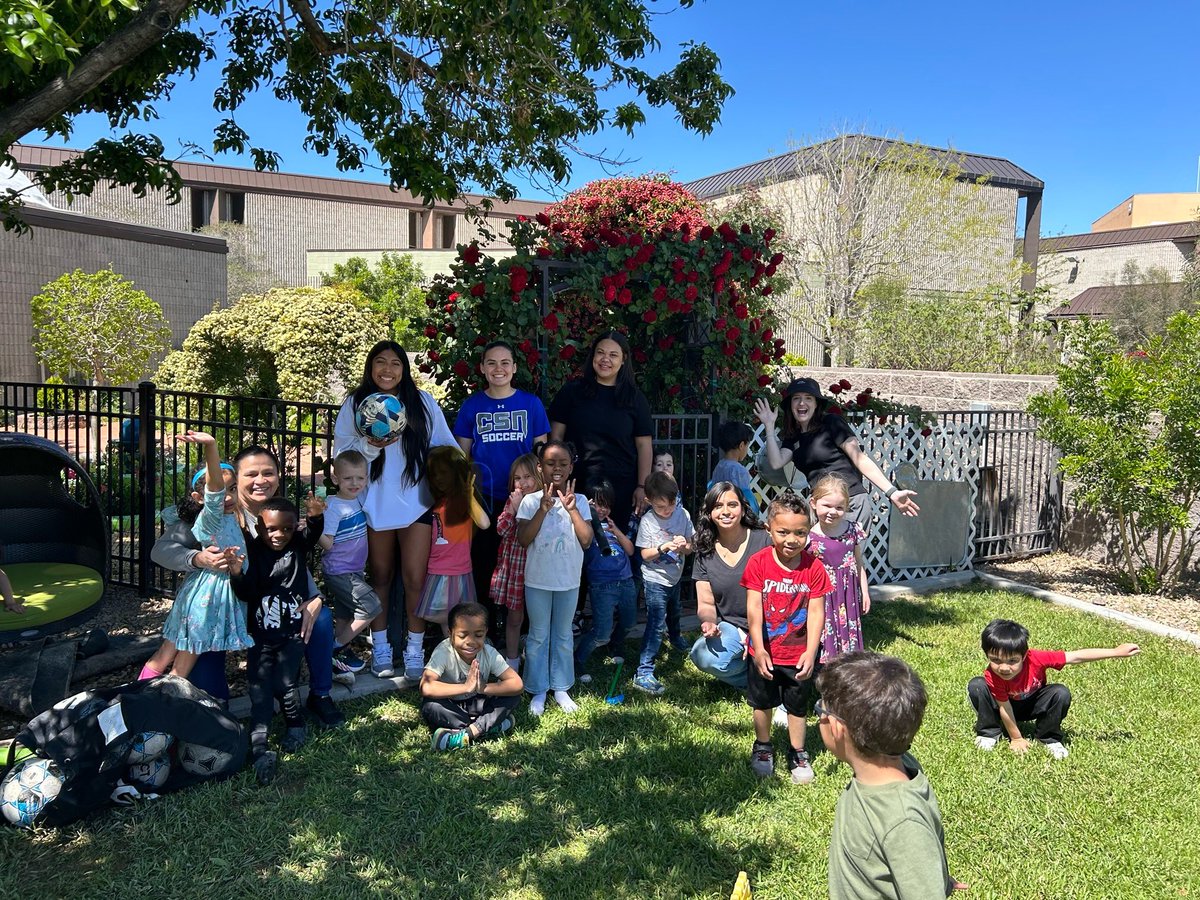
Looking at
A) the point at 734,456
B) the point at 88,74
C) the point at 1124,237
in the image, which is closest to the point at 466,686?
the point at 734,456

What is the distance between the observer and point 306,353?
1319 centimetres

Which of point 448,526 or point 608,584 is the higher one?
point 448,526

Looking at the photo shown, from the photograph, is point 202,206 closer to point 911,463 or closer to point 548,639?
point 911,463

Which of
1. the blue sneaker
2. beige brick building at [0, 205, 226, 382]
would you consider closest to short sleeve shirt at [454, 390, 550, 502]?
the blue sneaker

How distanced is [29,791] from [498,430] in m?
2.66

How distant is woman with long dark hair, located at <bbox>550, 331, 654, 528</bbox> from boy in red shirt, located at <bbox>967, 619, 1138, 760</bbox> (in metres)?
1.97

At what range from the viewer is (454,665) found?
4.13 m

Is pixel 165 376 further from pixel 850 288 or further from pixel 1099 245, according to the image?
pixel 1099 245

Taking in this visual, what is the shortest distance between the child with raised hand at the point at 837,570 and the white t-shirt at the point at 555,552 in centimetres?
119

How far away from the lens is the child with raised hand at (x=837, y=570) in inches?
165

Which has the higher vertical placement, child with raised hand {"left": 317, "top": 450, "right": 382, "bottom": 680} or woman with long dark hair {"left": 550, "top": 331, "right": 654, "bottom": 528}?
woman with long dark hair {"left": 550, "top": 331, "right": 654, "bottom": 528}

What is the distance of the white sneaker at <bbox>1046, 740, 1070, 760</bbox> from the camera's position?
13.5 feet

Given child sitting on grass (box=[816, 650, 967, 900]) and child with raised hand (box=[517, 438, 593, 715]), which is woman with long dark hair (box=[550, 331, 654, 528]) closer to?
child with raised hand (box=[517, 438, 593, 715])

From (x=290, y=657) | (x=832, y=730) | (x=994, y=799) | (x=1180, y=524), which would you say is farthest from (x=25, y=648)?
(x=1180, y=524)
